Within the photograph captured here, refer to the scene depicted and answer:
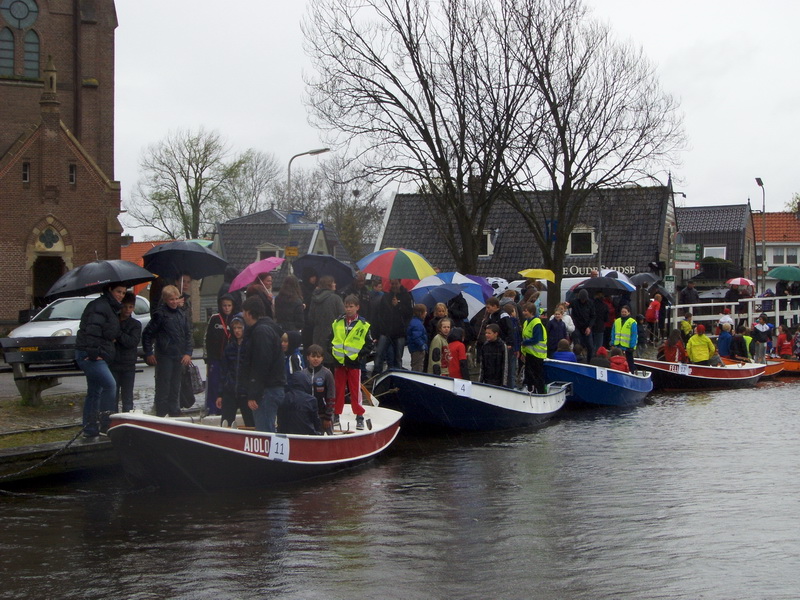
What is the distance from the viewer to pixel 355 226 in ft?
263

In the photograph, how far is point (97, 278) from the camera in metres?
13.8

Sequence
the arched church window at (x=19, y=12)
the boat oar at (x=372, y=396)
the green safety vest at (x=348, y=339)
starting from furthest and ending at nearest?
the arched church window at (x=19, y=12) < the boat oar at (x=372, y=396) < the green safety vest at (x=348, y=339)

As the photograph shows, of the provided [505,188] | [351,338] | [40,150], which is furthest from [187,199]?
[351,338]

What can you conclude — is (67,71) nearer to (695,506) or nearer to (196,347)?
(196,347)

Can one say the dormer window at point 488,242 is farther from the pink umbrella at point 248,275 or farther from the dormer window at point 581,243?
the pink umbrella at point 248,275

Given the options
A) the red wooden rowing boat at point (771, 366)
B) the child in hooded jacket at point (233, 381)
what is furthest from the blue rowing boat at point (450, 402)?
the red wooden rowing boat at point (771, 366)

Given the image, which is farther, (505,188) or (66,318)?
(505,188)

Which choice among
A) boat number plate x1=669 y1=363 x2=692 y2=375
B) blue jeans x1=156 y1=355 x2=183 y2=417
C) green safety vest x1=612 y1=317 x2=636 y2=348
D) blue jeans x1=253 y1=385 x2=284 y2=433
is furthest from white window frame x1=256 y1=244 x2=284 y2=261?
blue jeans x1=253 y1=385 x2=284 y2=433

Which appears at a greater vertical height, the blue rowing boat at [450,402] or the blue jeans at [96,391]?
the blue jeans at [96,391]

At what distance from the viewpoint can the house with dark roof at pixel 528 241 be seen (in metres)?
48.6

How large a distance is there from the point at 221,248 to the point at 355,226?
2106 centimetres

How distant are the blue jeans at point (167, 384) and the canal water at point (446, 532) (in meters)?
1.07

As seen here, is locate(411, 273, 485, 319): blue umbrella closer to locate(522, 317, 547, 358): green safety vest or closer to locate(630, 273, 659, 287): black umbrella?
locate(522, 317, 547, 358): green safety vest

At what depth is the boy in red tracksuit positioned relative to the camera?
15406 millimetres
